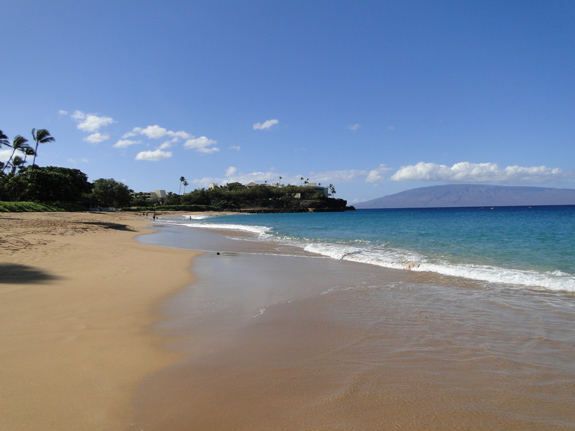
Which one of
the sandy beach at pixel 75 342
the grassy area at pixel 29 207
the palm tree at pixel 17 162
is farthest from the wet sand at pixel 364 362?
the palm tree at pixel 17 162

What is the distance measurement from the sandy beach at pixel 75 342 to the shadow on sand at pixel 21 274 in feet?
0.06

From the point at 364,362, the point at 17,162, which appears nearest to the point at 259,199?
the point at 17,162

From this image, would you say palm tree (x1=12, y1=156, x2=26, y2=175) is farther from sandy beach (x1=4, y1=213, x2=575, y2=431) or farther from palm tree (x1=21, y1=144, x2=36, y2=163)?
sandy beach (x1=4, y1=213, x2=575, y2=431)

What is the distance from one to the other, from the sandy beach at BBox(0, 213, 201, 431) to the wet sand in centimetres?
32

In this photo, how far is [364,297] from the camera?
23.4ft

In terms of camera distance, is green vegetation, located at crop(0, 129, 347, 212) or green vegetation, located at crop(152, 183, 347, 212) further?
green vegetation, located at crop(152, 183, 347, 212)

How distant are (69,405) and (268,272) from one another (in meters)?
7.30

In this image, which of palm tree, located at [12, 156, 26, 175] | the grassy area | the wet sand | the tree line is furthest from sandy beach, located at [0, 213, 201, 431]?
palm tree, located at [12, 156, 26, 175]

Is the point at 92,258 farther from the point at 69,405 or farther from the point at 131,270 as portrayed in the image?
the point at 69,405

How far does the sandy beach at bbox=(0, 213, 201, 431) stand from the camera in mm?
2793

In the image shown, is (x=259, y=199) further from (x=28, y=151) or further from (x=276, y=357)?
(x=276, y=357)

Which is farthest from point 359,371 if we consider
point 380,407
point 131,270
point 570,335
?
point 131,270

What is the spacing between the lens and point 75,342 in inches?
166

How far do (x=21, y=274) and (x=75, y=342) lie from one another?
478 cm
